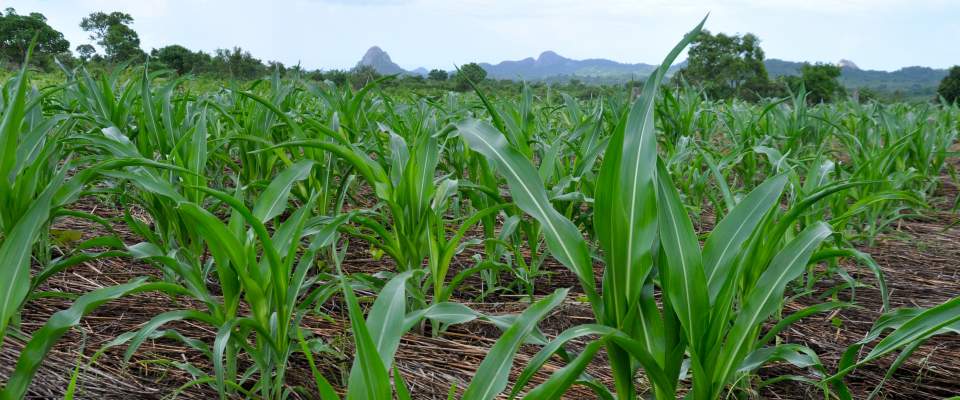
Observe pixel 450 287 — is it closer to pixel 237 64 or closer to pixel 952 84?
pixel 237 64

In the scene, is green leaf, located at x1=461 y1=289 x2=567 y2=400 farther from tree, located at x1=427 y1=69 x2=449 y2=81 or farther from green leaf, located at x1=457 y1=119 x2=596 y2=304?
tree, located at x1=427 y1=69 x2=449 y2=81

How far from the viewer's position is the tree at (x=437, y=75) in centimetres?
1948

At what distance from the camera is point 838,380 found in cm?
85

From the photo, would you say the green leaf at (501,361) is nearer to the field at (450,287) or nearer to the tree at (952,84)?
the field at (450,287)

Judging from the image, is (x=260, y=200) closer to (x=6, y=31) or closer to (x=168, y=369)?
(x=168, y=369)

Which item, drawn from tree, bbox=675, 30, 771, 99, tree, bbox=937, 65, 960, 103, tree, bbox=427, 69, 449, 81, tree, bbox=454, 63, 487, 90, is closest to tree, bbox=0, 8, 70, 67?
tree, bbox=427, 69, 449, 81

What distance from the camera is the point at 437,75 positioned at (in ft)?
65.8

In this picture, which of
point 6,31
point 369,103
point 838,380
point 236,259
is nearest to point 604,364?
point 838,380

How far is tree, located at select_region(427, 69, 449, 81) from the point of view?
19484 mm

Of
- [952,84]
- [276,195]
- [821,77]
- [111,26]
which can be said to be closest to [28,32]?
[111,26]

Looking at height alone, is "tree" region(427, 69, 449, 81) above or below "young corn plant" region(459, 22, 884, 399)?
above

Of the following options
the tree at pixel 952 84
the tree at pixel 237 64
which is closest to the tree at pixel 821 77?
the tree at pixel 952 84

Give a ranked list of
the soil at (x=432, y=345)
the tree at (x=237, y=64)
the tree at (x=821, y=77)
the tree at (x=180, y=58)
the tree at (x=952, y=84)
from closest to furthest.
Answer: the soil at (x=432, y=345), the tree at (x=237, y=64), the tree at (x=180, y=58), the tree at (x=952, y=84), the tree at (x=821, y=77)

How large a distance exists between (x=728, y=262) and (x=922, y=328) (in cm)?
22
